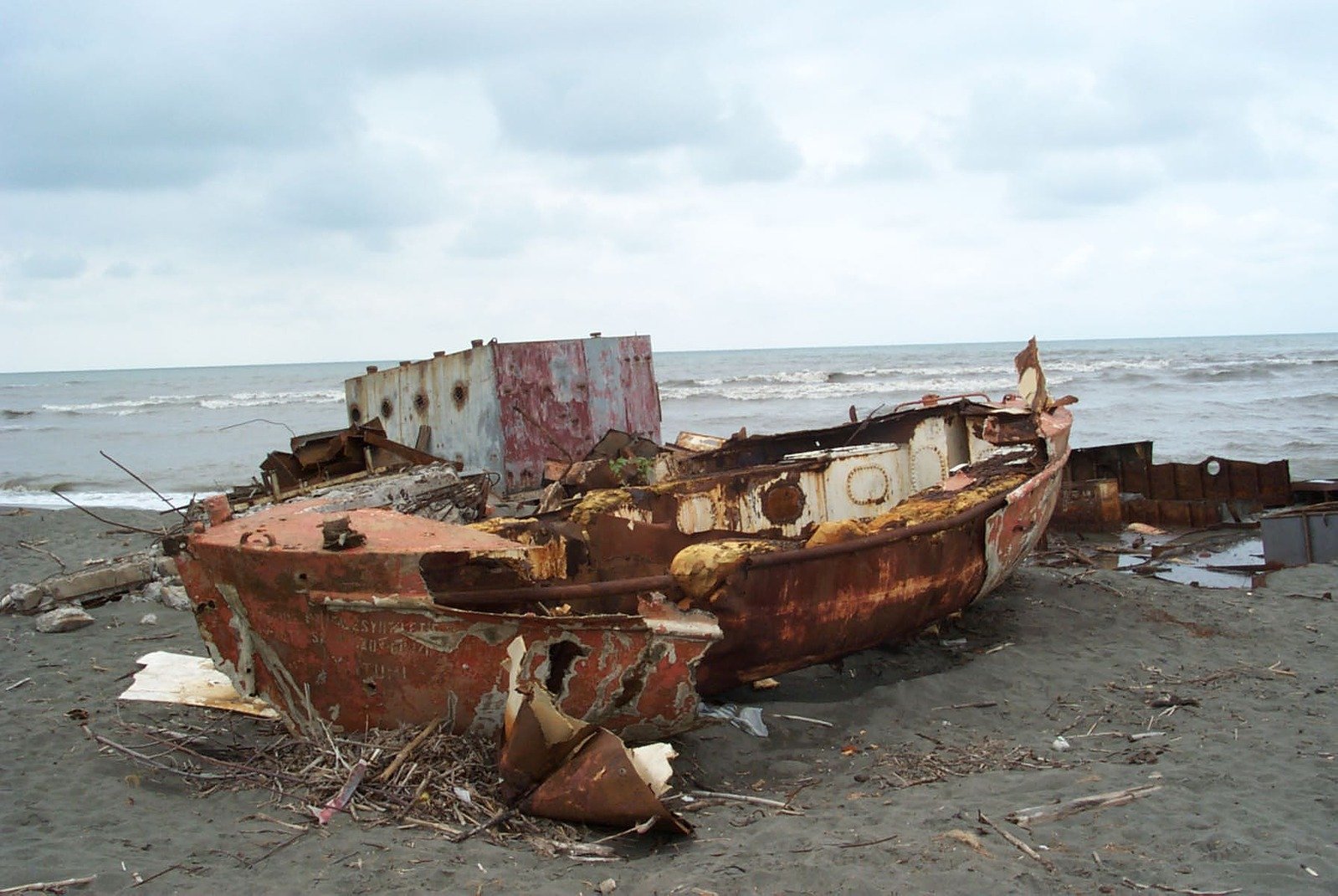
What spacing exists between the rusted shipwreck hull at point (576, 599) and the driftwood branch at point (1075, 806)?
148 cm

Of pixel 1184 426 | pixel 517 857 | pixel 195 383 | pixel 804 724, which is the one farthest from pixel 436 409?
pixel 195 383

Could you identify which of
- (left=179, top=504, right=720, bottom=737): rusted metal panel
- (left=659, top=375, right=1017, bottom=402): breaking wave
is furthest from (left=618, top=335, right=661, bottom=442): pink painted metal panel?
(left=659, top=375, right=1017, bottom=402): breaking wave

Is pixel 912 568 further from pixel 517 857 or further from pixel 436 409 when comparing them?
pixel 436 409

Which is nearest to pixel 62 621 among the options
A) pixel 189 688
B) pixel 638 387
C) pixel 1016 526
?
pixel 189 688

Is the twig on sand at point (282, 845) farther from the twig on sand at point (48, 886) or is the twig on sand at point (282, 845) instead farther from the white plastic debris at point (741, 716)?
the white plastic debris at point (741, 716)

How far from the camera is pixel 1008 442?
8.09 m

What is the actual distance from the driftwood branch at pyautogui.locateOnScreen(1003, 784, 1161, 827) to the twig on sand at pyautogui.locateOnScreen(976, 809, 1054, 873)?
0.28 ft

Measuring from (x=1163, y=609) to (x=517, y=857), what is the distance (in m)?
5.62

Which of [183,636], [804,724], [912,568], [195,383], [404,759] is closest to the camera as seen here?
[404,759]

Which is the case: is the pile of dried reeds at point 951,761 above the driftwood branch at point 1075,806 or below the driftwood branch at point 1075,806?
below

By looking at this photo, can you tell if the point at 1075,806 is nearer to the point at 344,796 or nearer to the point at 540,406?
the point at 344,796

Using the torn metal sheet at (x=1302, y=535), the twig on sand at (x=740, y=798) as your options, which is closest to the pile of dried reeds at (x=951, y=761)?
the twig on sand at (x=740, y=798)

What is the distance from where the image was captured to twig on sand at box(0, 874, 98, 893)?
3.14m

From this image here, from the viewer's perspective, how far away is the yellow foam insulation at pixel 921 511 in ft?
18.9
